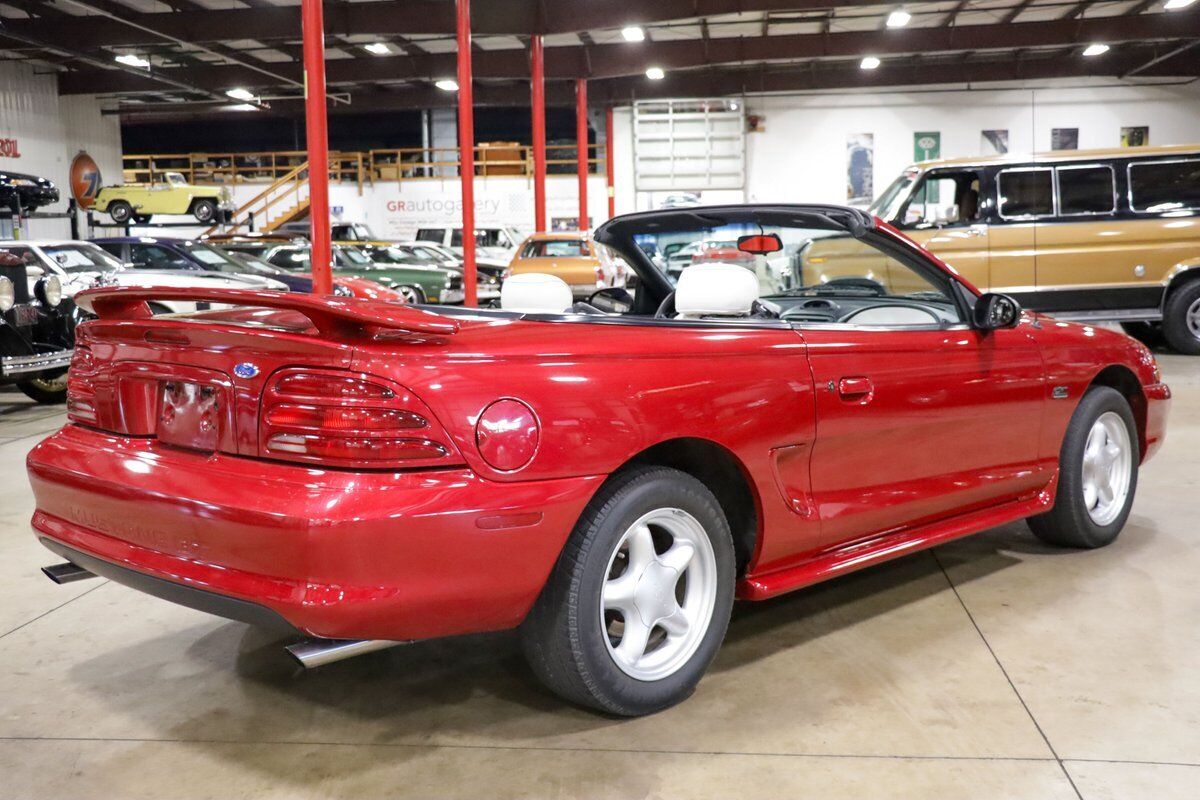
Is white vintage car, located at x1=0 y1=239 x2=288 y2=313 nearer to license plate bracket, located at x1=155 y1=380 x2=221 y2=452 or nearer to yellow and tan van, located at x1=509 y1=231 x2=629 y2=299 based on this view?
yellow and tan van, located at x1=509 y1=231 x2=629 y2=299

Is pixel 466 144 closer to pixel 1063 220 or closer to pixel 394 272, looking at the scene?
pixel 394 272

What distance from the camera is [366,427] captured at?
86.0 inches

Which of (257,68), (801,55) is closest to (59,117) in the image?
(257,68)

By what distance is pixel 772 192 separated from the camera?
1089 inches

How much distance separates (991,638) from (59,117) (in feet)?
85.6

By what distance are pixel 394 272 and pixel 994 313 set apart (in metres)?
13.2

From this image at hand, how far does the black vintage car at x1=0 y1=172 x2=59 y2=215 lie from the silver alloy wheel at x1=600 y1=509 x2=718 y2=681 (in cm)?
1432

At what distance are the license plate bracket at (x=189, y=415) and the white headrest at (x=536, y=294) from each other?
3.79 ft

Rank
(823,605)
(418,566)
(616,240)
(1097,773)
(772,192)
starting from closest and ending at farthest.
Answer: (418,566), (1097,773), (823,605), (616,240), (772,192)

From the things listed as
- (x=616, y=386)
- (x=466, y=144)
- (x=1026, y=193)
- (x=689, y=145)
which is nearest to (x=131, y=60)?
(x=466, y=144)

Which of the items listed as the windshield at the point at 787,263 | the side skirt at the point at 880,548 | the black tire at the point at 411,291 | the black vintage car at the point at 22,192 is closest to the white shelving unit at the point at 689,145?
the black tire at the point at 411,291

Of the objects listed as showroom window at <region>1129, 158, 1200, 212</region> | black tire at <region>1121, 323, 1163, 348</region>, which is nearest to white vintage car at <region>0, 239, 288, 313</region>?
showroom window at <region>1129, 158, 1200, 212</region>

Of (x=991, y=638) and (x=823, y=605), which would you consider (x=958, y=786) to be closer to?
(x=991, y=638)

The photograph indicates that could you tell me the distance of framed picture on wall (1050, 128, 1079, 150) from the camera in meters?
26.7
